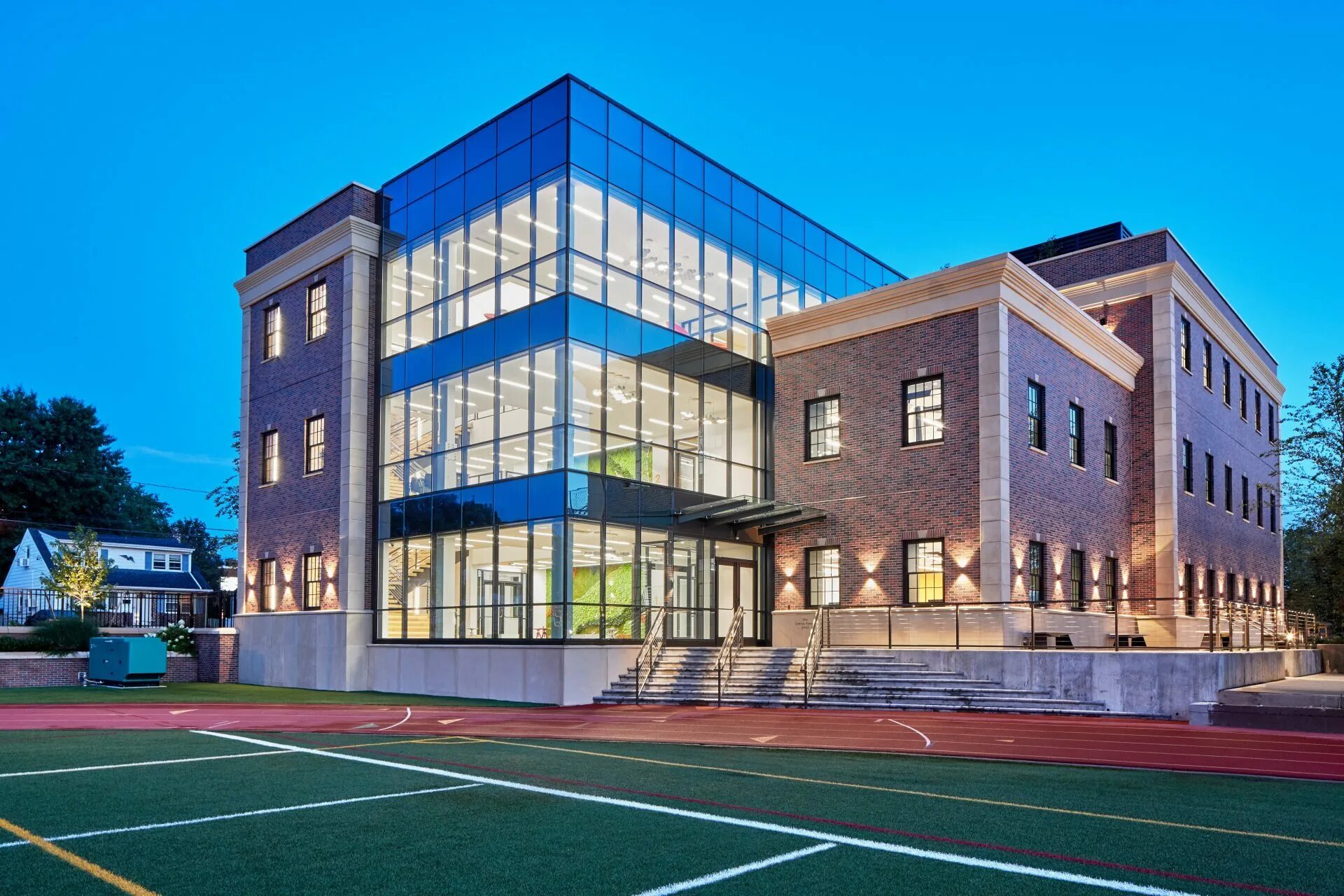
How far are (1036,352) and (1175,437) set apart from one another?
7434 millimetres

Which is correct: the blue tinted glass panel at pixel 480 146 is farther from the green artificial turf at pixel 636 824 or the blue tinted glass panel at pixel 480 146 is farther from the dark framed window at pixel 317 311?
the green artificial turf at pixel 636 824

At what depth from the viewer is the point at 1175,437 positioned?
31203mm

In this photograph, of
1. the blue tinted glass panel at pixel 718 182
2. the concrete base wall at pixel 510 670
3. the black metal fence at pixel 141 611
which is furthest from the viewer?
the black metal fence at pixel 141 611

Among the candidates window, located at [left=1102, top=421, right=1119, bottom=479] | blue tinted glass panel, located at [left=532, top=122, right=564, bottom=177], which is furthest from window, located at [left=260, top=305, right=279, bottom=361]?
window, located at [left=1102, top=421, right=1119, bottom=479]

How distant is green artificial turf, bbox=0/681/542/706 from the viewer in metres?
24.2

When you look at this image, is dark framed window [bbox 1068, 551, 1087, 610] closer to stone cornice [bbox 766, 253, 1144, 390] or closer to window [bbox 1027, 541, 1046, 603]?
window [bbox 1027, 541, 1046, 603]

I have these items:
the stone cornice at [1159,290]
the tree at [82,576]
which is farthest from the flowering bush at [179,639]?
the stone cornice at [1159,290]

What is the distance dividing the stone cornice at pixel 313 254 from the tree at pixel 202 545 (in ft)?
232

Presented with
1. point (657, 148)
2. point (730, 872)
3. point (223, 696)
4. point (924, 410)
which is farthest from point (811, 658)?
point (730, 872)

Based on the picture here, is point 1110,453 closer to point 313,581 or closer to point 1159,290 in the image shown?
point 1159,290

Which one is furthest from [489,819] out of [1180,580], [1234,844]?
[1180,580]

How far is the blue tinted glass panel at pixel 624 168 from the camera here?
2669 cm

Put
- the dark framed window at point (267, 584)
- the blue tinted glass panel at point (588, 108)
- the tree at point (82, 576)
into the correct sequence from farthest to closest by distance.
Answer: the tree at point (82, 576) < the dark framed window at point (267, 584) < the blue tinted glass panel at point (588, 108)

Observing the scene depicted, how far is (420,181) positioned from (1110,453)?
2141 centimetres
